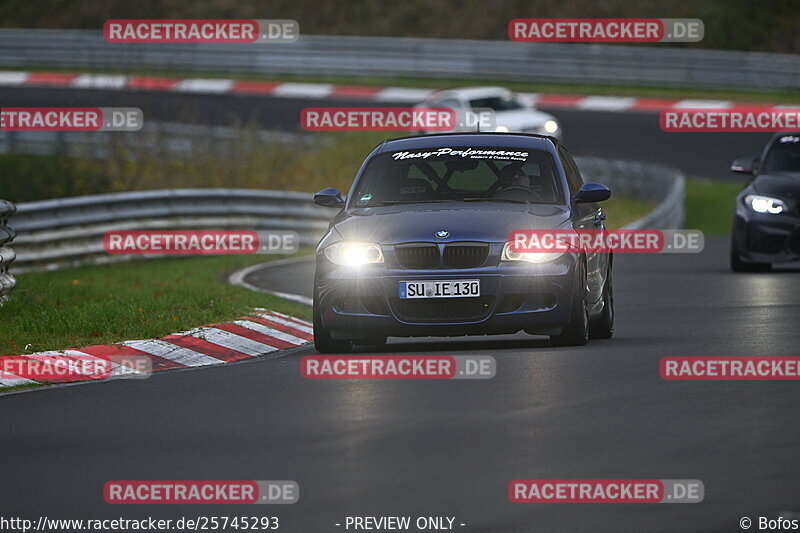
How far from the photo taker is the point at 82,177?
32.2 metres

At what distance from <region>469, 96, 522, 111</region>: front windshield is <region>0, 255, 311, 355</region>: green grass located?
1569cm

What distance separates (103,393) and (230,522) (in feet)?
14.0

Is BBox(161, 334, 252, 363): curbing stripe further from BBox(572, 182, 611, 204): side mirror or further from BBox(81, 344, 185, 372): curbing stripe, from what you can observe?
BBox(572, 182, 611, 204): side mirror

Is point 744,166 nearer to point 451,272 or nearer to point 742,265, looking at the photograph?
point 742,265

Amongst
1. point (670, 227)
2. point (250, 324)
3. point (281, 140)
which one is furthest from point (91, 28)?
point (250, 324)

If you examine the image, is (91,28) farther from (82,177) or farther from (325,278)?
(325,278)

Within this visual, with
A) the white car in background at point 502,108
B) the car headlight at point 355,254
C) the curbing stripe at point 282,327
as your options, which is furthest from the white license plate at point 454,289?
the white car in background at point 502,108

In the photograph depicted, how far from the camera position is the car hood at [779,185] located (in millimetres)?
19578

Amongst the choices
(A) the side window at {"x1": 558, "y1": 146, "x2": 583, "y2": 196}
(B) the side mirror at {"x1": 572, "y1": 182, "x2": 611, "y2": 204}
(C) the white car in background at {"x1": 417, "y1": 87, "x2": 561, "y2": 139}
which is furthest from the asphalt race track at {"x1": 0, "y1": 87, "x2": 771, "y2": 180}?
(B) the side mirror at {"x1": 572, "y1": 182, "x2": 611, "y2": 204}

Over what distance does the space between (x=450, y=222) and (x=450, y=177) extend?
1.19 m

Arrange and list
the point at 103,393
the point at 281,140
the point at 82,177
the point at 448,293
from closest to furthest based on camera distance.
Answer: the point at 103,393 < the point at 448,293 < the point at 82,177 < the point at 281,140

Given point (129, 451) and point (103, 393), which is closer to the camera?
point (129, 451)

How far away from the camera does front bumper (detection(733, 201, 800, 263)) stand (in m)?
19.5

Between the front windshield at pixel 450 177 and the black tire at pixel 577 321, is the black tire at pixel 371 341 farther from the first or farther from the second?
the black tire at pixel 577 321
